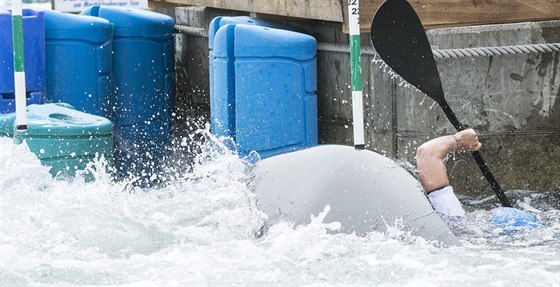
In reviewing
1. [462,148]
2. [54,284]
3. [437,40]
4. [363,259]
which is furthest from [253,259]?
[437,40]

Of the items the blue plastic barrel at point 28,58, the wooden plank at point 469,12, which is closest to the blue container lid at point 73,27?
the blue plastic barrel at point 28,58

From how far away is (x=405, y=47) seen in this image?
686 centimetres

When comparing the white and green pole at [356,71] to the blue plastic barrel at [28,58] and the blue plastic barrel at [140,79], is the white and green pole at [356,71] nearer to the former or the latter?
the blue plastic barrel at [28,58]

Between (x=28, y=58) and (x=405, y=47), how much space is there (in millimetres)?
3485

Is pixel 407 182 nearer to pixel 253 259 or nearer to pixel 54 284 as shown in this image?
pixel 253 259

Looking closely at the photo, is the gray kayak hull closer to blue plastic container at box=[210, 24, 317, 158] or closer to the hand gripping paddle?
the hand gripping paddle

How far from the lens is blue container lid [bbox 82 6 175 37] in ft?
33.5

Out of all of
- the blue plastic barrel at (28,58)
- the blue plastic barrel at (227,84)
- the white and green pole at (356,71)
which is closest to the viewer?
the white and green pole at (356,71)

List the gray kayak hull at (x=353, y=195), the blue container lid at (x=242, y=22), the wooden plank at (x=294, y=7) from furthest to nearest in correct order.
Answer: the blue container lid at (x=242, y=22), the wooden plank at (x=294, y=7), the gray kayak hull at (x=353, y=195)

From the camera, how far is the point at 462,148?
6211 mm

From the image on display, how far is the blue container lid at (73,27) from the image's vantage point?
9539mm

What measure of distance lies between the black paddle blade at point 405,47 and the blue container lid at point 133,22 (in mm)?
3718

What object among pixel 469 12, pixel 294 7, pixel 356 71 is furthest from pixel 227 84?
pixel 356 71

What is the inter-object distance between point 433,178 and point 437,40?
1.88 m
